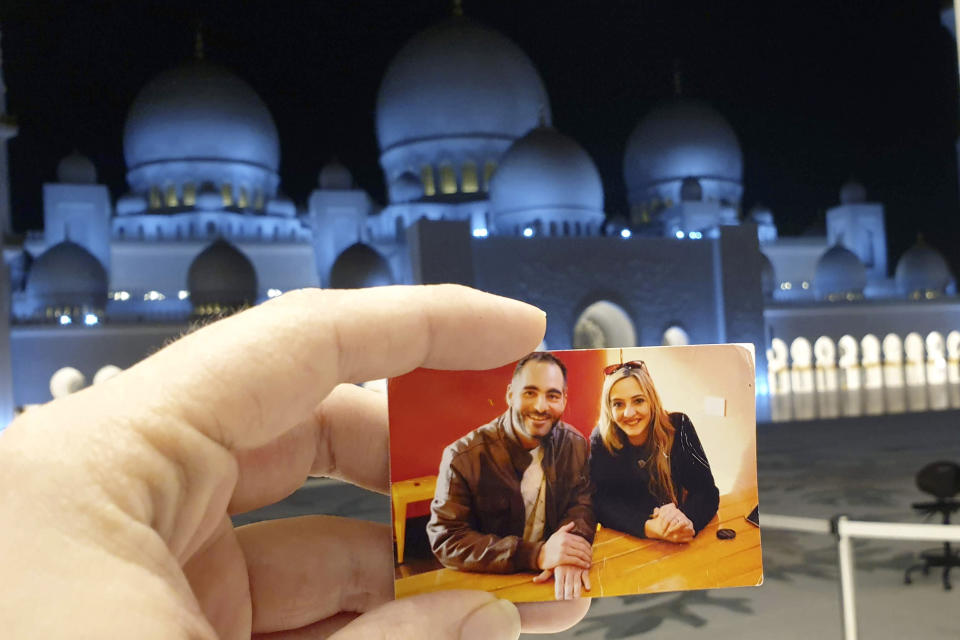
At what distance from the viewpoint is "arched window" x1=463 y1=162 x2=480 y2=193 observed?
15.1m

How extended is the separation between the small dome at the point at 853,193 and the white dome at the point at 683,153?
2181 millimetres

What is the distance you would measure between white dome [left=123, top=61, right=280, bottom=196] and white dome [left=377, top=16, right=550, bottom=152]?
8.12 feet

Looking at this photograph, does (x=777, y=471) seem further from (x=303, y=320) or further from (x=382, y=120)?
(x=382, y=120)

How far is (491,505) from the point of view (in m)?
0.84

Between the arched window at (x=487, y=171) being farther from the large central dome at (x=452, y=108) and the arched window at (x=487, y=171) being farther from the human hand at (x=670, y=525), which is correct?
the human hand at (x=670, y=525)

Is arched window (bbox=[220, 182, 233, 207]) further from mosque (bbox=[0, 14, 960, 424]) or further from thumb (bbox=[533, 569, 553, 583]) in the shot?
thumb (bbox=[533, 569, 553, 583])

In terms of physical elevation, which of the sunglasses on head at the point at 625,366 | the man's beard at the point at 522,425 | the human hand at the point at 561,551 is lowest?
the human hand at the point at 561,551

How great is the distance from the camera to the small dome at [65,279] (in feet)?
39.8

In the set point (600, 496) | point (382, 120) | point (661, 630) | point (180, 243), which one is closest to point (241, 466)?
point (600, 496)

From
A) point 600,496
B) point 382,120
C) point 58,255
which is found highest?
point 382,120

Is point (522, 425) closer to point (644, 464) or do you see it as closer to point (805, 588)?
point (644, 464)

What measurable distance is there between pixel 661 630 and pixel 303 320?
95.3 inches

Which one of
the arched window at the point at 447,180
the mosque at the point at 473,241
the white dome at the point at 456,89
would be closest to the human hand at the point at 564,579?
the mosque at the point at 473,241

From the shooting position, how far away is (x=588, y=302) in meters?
12.1
